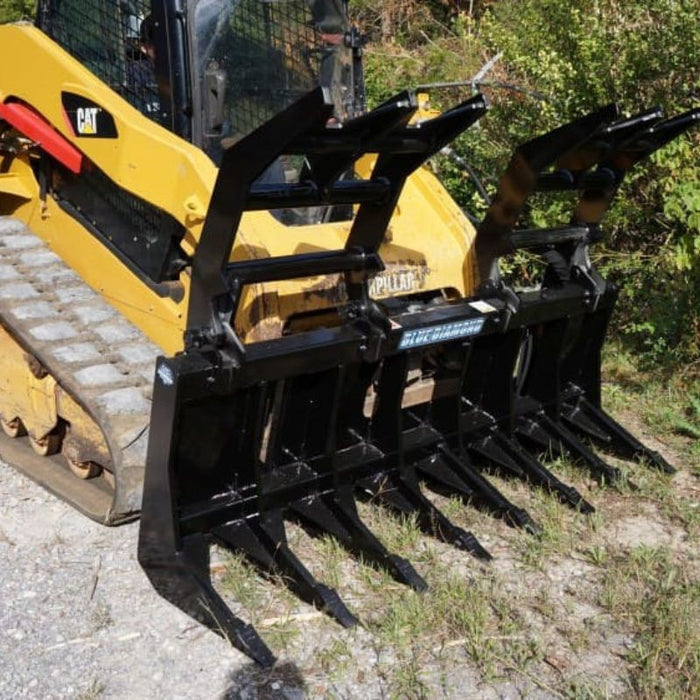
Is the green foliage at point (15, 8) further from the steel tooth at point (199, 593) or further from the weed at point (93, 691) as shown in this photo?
the weed at point (93, 691)

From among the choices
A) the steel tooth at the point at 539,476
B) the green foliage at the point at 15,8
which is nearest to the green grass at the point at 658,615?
the steel tooth at the point at 539,476

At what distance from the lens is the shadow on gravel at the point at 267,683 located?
276 centimetres

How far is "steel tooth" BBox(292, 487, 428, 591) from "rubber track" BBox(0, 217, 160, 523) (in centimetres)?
63

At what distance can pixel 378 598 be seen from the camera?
10.7 ft

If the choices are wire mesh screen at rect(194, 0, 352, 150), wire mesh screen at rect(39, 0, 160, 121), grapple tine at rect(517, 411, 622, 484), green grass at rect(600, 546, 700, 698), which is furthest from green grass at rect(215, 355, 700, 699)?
wire mesh screen at rect(39, 0, 160, 121)

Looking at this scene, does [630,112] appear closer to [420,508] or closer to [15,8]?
[420,508]

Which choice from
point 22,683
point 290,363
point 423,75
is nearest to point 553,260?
point 290,363

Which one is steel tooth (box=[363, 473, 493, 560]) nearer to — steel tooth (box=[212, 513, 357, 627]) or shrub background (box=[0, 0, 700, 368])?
steel tooth (box=[212, 513, 357, 627])

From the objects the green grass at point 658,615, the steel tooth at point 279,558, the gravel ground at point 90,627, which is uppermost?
the green grass at point 658,615

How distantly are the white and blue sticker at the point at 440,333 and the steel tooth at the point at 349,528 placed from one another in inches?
24.2

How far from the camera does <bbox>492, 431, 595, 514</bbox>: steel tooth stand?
3887mm

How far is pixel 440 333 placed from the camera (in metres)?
3.57

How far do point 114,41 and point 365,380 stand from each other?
1778mm

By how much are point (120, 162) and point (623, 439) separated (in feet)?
8.18
